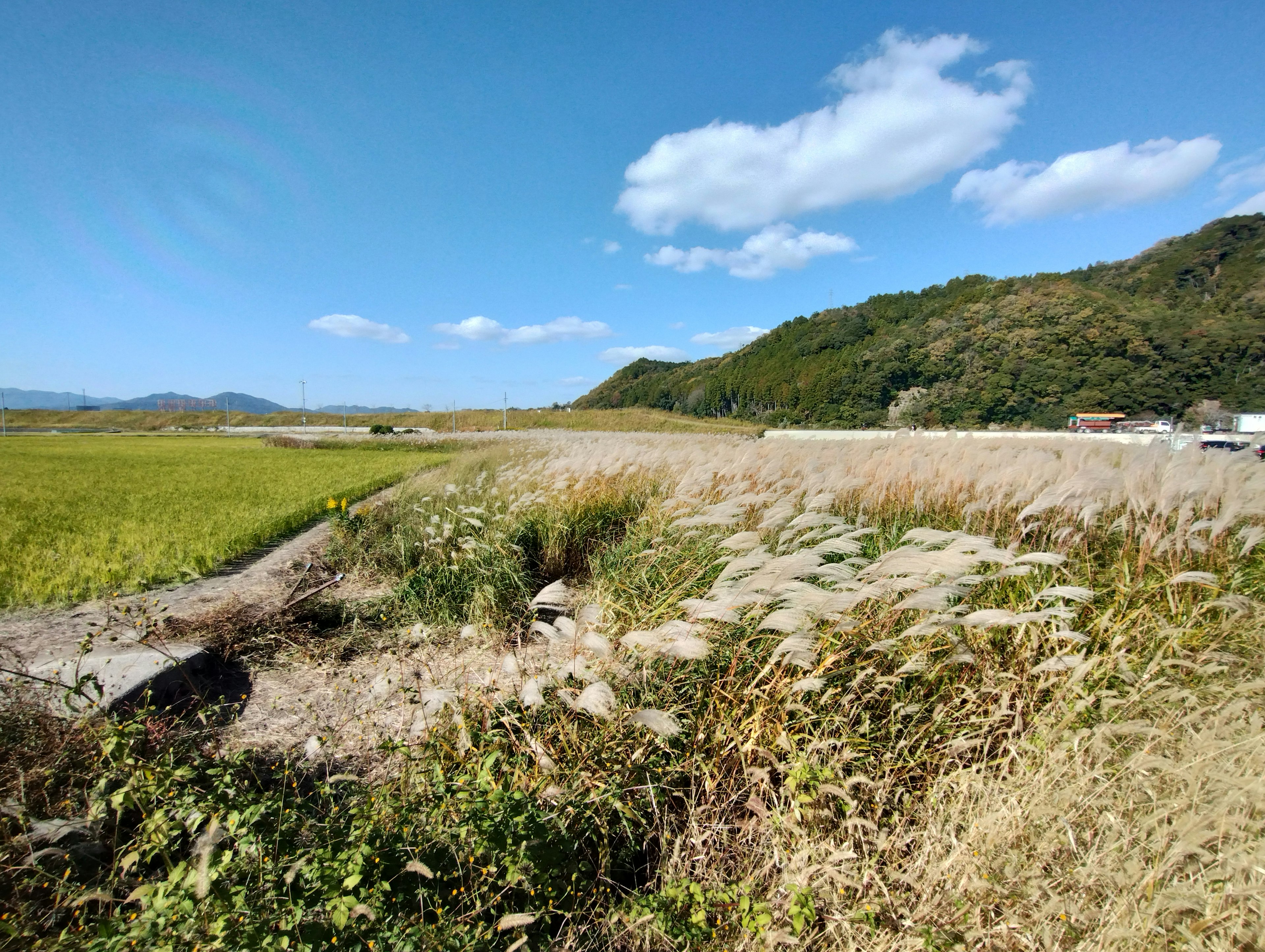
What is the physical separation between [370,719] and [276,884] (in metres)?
1.29

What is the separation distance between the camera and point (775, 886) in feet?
5.67

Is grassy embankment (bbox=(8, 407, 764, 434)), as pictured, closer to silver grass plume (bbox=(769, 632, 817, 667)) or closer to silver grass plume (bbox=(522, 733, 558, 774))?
silver grass plume (bbox=(769, 632, 817, 667))

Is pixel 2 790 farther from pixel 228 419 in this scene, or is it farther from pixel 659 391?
pixel 228 419

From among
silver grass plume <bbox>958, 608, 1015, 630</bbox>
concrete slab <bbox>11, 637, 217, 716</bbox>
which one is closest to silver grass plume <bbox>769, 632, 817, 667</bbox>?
silver grass plume <bbox>958, 608, 1015, 630</bbox>

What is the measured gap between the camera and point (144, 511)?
27.3 feet

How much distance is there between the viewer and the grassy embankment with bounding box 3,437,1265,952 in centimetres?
137

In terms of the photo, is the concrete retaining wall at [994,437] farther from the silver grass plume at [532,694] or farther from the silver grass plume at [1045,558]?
the silver grass plume at [532,694]

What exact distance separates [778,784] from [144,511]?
1086cm

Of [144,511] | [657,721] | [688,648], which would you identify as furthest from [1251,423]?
[144,511]

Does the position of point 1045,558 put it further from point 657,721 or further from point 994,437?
point 994,437

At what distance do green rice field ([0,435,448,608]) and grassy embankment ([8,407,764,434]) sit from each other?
56.0ft

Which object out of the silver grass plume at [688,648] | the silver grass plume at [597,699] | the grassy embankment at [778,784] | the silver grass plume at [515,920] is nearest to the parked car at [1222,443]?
the grassy embankment at [778,784]

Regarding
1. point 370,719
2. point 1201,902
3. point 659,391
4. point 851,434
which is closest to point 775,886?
point 1201,902

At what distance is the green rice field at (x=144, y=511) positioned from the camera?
487cm
